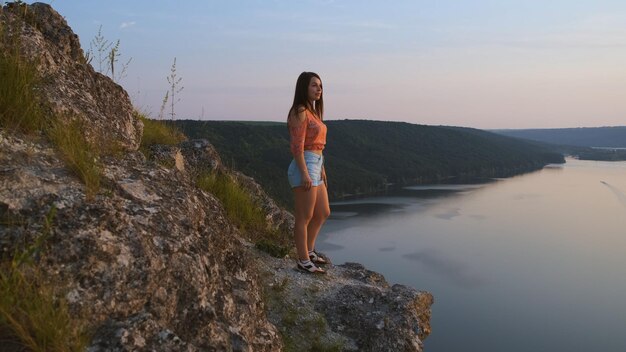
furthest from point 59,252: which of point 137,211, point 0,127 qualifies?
point 0,127

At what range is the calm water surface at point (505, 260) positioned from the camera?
3084 cm

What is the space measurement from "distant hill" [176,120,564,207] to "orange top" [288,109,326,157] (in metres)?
54.9

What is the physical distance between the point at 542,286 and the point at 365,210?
34.6 metres

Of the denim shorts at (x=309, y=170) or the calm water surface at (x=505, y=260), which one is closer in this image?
the denim shorts at (x=309, y=170)

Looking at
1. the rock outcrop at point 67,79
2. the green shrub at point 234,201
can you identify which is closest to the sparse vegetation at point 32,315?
the rock outcrop at point 67,79

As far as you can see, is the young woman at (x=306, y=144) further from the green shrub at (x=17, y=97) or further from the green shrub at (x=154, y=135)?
the green shrub at (x=154, y=135)

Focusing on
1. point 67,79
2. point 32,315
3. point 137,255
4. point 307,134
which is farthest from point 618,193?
point 32,315

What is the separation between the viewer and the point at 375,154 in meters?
124

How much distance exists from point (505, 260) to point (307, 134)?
44.7 metres

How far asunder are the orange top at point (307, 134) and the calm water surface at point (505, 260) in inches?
1101

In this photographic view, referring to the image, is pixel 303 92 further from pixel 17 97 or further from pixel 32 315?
pixel 32 315

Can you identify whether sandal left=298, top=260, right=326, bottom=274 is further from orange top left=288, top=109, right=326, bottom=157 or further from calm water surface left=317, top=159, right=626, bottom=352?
calm water surface left=317, top=159, right=626, bottom=352

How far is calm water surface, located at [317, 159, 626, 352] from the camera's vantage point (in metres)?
30.8

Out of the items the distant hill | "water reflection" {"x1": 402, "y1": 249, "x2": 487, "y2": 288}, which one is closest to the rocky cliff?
"water reflection" {"x1": 402, "y1": 249, "x2": 487, "y2": 288}
